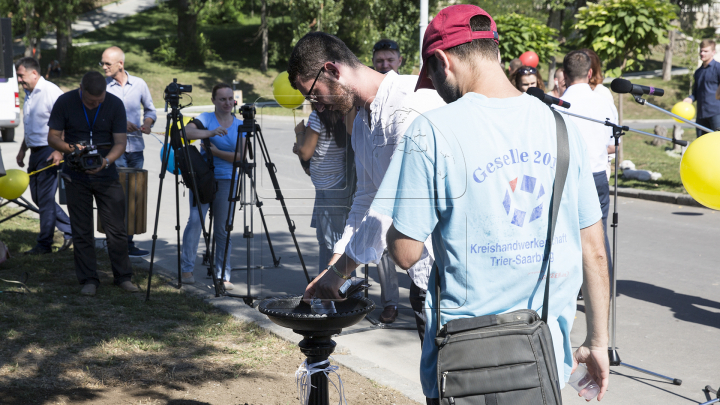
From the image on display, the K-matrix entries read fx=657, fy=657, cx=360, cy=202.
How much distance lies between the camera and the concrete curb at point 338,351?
153 inches

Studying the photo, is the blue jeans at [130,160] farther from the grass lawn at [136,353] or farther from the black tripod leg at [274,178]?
the black tripod leg at [274,178]

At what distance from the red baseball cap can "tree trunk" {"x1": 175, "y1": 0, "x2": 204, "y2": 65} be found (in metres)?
36.2

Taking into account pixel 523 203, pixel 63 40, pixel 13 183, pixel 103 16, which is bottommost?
pixel 13 183

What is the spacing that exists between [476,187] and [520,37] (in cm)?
1272

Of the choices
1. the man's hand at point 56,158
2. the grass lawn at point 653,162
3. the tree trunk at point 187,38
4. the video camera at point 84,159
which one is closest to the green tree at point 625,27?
the grass lawn at point 653,162

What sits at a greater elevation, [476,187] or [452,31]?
[452,31]

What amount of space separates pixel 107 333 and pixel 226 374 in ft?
3.95


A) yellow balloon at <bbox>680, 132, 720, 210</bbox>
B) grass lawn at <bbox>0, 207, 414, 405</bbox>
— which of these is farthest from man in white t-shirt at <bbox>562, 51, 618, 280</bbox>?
grass lawn at <bbox>0, 207, 414, 405</bbox>

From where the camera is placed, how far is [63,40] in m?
32.2

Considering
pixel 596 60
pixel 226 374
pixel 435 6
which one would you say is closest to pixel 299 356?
pixel 226 374

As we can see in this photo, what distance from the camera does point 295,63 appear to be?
2150mm

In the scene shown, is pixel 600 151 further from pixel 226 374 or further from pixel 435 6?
pixel 435 6

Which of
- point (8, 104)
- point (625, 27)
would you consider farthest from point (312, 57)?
point (8, 104)

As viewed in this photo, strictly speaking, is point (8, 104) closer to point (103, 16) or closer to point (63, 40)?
point (63, 40)
